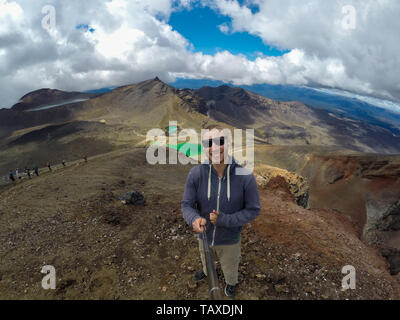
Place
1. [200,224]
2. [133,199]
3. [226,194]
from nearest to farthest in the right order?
[200,224] → [226,194] → [133,199]

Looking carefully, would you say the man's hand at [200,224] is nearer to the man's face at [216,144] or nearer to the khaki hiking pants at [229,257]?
the man's face at [216,144]

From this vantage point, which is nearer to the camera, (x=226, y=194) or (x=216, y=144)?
(x=216, y=144)

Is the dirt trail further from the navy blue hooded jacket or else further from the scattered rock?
the navy blue hooded jacket

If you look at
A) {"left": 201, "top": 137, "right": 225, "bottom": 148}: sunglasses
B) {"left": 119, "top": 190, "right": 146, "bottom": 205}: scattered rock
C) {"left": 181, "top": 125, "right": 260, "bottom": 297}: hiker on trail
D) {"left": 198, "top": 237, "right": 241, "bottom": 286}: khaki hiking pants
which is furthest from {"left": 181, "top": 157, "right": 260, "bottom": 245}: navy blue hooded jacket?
{"left": 119, "top": 190, "right": 146, "bottom": 205}: scattered rock

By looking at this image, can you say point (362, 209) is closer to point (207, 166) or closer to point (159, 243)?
point (159, 243)

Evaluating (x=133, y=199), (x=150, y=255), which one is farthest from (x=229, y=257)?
(x=133, y=199)

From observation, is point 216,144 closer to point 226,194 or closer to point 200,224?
point 226,194
